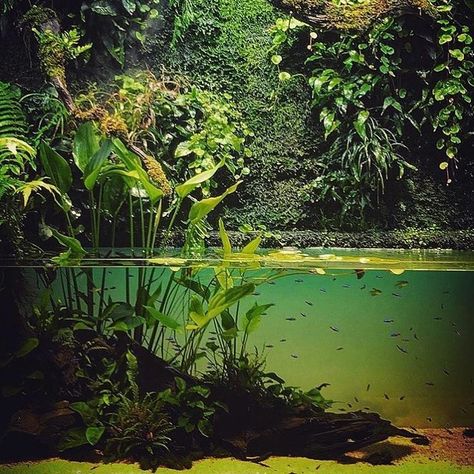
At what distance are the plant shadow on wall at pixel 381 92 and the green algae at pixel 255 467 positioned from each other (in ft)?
4.52

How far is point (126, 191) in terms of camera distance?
347cm

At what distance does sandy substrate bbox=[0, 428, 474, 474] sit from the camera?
2.96 metres

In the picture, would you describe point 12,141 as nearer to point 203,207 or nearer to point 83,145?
point 83,145

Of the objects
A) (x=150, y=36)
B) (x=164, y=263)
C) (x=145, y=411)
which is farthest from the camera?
(x=150, y=36)

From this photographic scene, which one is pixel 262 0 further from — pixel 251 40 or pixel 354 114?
pixel 354 114

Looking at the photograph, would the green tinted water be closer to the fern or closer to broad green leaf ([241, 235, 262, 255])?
broad green leaf ([241, 235, 262, 255])

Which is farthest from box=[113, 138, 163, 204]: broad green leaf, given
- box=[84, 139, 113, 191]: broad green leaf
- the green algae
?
the green algae

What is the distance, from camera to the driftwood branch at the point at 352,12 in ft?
12.1

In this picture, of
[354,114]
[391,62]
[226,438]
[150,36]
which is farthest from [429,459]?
[150,36]

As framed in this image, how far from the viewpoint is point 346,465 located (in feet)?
10.0

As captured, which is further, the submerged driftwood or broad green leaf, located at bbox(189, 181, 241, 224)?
broad green leaf, located at bbox(189, 181, 241, 224)

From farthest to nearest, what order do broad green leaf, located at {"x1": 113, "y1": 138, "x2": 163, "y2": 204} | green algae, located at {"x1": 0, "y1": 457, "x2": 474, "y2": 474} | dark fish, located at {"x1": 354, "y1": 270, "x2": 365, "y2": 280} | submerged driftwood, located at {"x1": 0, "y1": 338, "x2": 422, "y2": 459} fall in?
dark fish, located at {"x1": 354, "y1": 270, "x2": 365, "y2": 280} → broad green leaf, located at {"x1": 113, "y1": 138, "x2": 163, "y2": 204} → submerged driftwood, located at {"x1": 0, "y1": 338, "x2": 422, "y2": 459} → green algae, located at {"x1": 0, "y1": 457, "x2": 474, "y2": 474}

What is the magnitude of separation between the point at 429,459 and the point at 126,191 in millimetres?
2093

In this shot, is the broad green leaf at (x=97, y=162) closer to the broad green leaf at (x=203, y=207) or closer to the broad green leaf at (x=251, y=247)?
the broad green leaf at (x=203, y=207)
